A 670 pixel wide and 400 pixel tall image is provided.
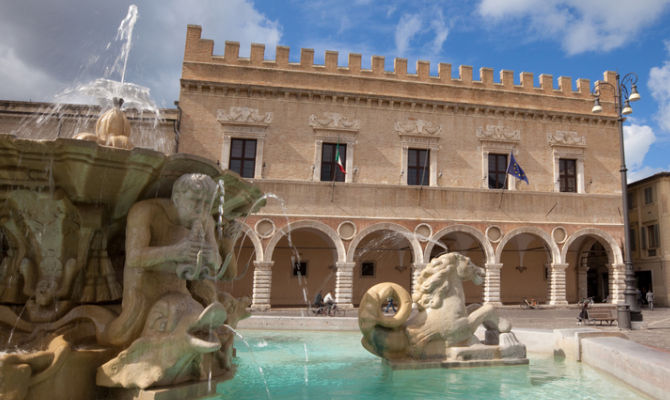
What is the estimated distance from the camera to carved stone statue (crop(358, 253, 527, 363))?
4.77 meters

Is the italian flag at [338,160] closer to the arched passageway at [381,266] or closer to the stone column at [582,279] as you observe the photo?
the arched passageway at [381,266]

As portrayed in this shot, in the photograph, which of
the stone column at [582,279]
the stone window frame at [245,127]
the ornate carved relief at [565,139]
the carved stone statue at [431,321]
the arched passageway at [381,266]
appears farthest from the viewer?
the stone column at [582,279]

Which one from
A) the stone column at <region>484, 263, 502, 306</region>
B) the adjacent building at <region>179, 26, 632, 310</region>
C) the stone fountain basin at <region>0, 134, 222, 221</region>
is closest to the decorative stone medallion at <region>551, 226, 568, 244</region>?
the adjacent building at <region>179, 26, 632, 310</region>

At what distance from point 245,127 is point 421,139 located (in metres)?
7.26

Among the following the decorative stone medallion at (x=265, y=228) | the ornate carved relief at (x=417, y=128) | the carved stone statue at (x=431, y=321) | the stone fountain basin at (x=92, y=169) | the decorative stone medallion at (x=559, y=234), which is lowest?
the carved stone statue at (x=431, y=321)

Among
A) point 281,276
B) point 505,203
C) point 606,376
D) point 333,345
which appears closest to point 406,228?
point 505,203

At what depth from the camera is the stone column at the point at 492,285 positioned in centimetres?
1791

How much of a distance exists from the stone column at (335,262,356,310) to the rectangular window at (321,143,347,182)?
3.48m

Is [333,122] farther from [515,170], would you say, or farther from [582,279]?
[582,279]

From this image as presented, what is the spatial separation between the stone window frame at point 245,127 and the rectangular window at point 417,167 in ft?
19.7

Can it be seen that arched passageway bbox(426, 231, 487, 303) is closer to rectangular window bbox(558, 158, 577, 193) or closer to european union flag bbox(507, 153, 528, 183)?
european union flag bbox(507, 153, 528, 183)

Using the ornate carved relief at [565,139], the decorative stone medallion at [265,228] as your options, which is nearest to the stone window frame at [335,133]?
the decorative stone medallion at [265,228]

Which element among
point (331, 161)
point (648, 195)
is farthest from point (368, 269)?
point (648, 195)

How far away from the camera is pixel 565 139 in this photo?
19844 mm
